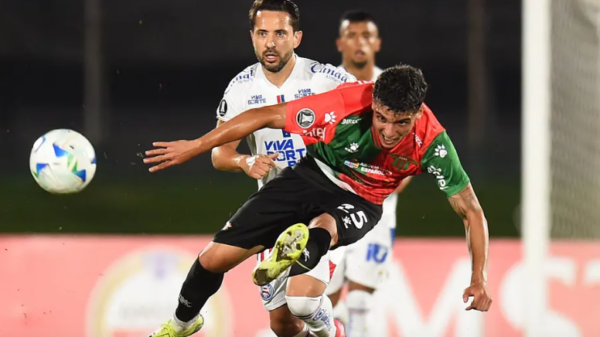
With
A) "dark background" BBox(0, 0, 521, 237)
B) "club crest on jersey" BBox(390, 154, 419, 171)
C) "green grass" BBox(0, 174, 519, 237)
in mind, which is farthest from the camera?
"dark background" BBox(0, 0, 521, 237)

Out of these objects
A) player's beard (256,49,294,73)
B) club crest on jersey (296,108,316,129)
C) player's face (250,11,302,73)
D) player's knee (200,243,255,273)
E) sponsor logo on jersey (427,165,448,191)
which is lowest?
player's knee (200,243,255,273)

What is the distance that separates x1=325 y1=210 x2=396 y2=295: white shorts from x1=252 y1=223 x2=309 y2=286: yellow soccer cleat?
2077mm

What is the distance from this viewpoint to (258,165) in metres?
4.61

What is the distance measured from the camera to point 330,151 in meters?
4.80

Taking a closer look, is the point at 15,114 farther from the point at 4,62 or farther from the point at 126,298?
the point at 126,298

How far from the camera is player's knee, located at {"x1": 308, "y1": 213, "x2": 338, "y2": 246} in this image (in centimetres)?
462

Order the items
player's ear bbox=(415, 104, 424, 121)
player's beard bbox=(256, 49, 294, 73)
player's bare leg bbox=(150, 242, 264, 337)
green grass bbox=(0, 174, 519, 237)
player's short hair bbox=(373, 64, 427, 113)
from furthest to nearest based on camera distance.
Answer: green grass bbox=(0, 174, 519, 237)
player's beard bbox=(256, 49, 294, 73)
player's bare leg bbox=(150, 242, 264, 337)
player's ear bbox=(415, 104, 424, 121)
player's short hair bbox=(373, 64, 427, 113)

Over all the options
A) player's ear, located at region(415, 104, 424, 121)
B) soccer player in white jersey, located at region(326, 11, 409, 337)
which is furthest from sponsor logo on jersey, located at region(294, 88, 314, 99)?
soccer player in white jersey, located at region(326, 11, 409, 337)

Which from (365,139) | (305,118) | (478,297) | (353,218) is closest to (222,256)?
(353,218)

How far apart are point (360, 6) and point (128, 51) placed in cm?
401

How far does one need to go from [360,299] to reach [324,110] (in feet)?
7.26

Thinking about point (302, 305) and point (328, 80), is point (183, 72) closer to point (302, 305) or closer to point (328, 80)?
point (328, 80)

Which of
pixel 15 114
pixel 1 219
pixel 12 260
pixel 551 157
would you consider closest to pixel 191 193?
pixel 1 219

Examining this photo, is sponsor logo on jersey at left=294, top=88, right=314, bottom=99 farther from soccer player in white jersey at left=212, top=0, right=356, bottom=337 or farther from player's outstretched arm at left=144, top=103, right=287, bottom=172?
player's outstretched arm at left=144, top=103, right=287, bottom=172
